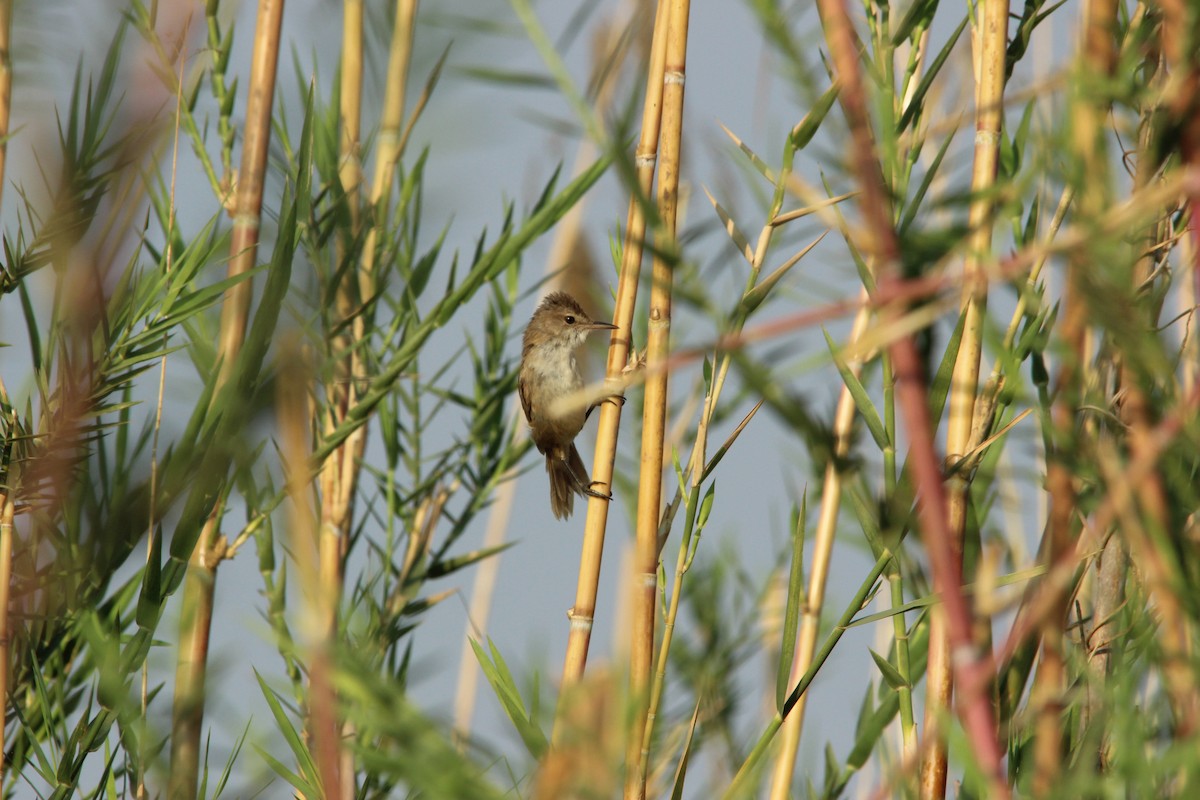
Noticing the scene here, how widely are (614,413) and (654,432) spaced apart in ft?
0.80

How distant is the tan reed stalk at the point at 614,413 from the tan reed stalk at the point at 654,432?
38 millimetres

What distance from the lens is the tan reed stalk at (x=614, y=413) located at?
4.40 feet

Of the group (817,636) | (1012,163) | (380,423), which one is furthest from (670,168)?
(380,423)

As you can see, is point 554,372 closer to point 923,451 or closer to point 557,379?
point 557,379

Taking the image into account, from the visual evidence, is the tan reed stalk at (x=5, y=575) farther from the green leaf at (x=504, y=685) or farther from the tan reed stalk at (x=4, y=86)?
the green leaf at (x=504, y=685)

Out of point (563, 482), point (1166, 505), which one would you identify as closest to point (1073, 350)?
point (1166, 505)

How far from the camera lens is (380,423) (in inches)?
81.4

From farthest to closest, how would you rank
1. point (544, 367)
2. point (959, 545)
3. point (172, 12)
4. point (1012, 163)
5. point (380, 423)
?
point (544, 367) < point (380, 423) < point (1012, 163) < point (959, 545) < point (172, 12)

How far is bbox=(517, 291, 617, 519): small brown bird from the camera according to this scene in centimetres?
412

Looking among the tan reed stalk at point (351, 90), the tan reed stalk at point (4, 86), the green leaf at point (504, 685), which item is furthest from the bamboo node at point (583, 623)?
the tan reed stalk at point (351, 90)

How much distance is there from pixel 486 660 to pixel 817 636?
0.65m

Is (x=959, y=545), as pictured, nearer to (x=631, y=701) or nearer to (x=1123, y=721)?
(x=1123, y=721)

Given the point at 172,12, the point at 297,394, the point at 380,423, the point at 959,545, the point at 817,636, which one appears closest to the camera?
the point at 297,394

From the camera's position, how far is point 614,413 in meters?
1.52
